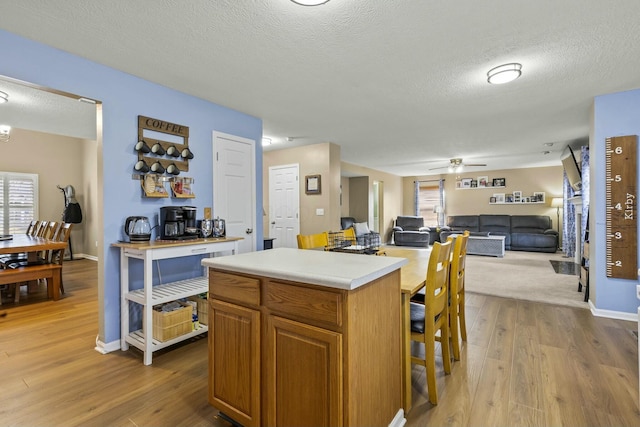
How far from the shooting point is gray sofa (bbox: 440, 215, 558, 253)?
321 inches

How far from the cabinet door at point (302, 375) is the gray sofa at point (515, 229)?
319 inches

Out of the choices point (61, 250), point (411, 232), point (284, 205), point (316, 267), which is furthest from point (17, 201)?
point (411, 232)

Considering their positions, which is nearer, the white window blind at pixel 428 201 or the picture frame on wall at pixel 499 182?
the picture frame on wall at pixel 499 182

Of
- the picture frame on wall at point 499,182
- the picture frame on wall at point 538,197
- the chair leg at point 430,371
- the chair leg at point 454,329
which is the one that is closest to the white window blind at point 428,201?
the picture frame on wall at point 499,182

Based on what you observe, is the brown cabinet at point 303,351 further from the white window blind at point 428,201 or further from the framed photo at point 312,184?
the white window blind at point 428,201

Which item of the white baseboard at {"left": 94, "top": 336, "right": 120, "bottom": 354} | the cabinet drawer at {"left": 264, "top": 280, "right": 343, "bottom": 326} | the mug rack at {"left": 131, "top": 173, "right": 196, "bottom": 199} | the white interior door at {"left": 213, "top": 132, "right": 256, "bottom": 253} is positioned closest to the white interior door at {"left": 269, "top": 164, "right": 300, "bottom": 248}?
the white interior door at {"left": 213, "top": 132, "right": 256, "bottom": 253}

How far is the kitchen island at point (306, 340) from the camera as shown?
120cm

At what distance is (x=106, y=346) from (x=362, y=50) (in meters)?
3.17

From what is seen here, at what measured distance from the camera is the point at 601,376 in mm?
2115

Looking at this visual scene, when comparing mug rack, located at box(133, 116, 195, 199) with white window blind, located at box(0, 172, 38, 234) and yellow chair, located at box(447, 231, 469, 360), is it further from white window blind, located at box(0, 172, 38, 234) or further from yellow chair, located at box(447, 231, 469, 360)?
white window blind, located at box(0, 172, 38, 234)

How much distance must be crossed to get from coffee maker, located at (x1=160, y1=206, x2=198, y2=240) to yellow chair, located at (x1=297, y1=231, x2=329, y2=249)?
3.41 ft

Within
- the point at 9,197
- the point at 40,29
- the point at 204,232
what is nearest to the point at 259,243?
the point at 204,232

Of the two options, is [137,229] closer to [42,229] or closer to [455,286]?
[455,286]

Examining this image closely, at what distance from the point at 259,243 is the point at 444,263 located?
2.71m
